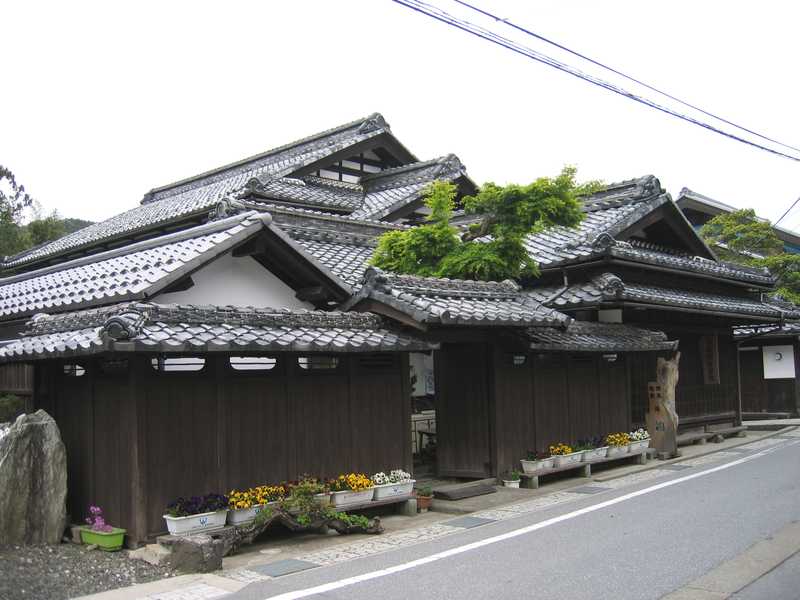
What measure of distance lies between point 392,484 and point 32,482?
5.16 m

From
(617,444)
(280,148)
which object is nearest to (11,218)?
(280,148)

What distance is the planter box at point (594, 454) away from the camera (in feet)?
51.1

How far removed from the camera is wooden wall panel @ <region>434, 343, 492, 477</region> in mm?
14352

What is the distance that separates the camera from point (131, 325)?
8.72 m

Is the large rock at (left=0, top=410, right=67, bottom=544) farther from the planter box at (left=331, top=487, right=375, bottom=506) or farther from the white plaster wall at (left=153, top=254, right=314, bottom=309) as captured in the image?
the planter box at (left=331, top=487, right=375, bottom=506)

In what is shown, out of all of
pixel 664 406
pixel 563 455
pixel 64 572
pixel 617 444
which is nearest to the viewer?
pixel 64 572

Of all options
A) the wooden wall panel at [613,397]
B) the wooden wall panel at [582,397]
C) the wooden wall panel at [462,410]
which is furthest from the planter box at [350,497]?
the wooden wall panel at [613,397]

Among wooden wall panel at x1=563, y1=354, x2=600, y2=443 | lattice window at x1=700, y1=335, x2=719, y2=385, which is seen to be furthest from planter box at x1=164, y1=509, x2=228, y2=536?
lattice window at x1=700, y1=335, x2=719, y2=385

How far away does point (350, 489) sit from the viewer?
11125 millimetres

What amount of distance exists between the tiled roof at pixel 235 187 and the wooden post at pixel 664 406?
10973mm

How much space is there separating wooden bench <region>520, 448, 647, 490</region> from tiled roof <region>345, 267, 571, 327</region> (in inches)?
117

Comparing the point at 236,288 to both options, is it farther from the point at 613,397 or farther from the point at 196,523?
the point at 613,397

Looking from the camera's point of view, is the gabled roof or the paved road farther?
the gabled roof


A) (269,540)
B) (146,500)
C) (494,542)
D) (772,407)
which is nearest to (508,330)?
(494,542)
